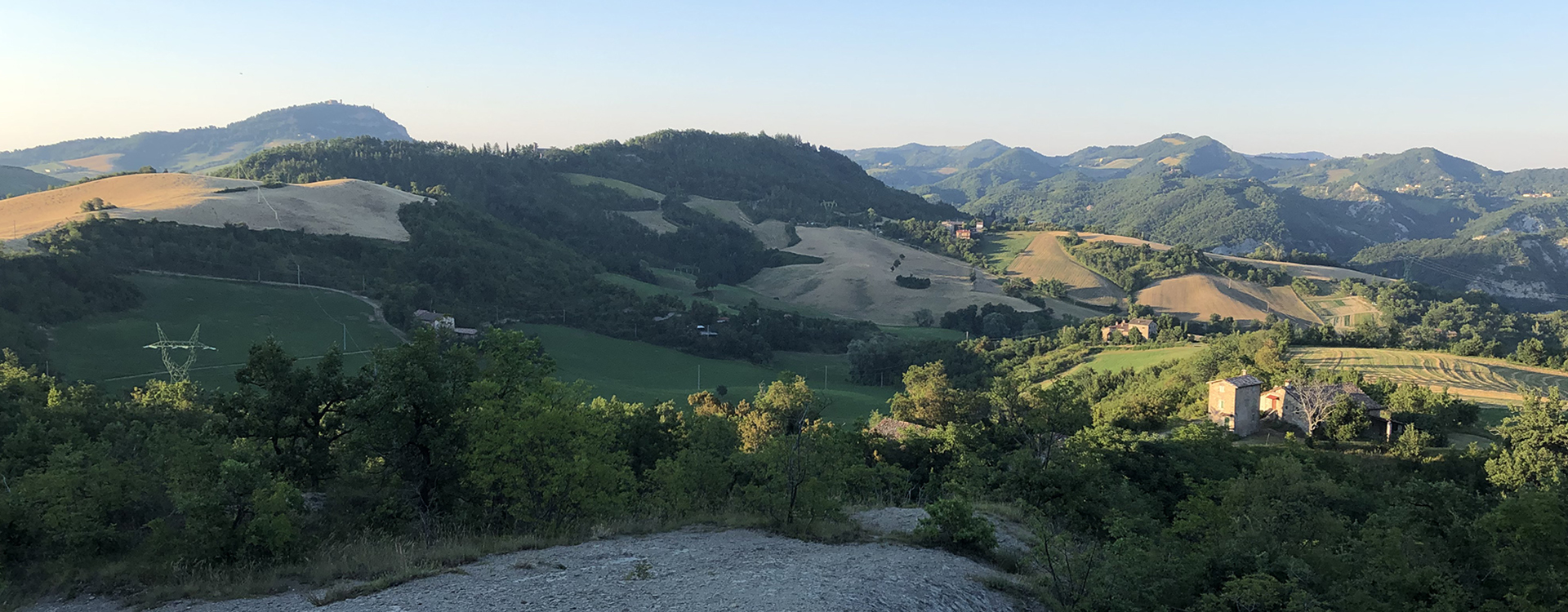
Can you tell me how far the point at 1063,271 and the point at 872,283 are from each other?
39.1 meters

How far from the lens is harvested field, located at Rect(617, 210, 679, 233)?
566ft

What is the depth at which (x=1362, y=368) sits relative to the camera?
61.1 metres

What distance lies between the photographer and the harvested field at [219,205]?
8669cm

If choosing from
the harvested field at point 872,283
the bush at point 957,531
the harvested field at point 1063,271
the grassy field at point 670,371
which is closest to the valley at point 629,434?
the bush at point 957,531

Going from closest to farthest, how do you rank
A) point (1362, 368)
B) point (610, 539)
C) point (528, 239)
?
1. point (610, 539)
2. point (1362, 368)
3. point (528, 239)

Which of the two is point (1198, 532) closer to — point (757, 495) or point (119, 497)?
point (757, 495)

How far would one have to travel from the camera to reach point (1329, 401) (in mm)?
41312

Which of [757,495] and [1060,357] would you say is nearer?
[757,495]

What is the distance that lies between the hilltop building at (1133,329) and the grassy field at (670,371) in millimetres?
28100

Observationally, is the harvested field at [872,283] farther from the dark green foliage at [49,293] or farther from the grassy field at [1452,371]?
the dark green foliage at [49,293]

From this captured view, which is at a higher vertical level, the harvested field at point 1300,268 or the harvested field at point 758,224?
the harvested field at point 758,224

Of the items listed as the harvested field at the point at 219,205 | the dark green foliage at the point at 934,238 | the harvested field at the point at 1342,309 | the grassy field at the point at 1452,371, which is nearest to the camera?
the grassy field at the point at 1452,371

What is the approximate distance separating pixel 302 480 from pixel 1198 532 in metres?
24.0

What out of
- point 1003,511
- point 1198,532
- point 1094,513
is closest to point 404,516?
point 1003,511
